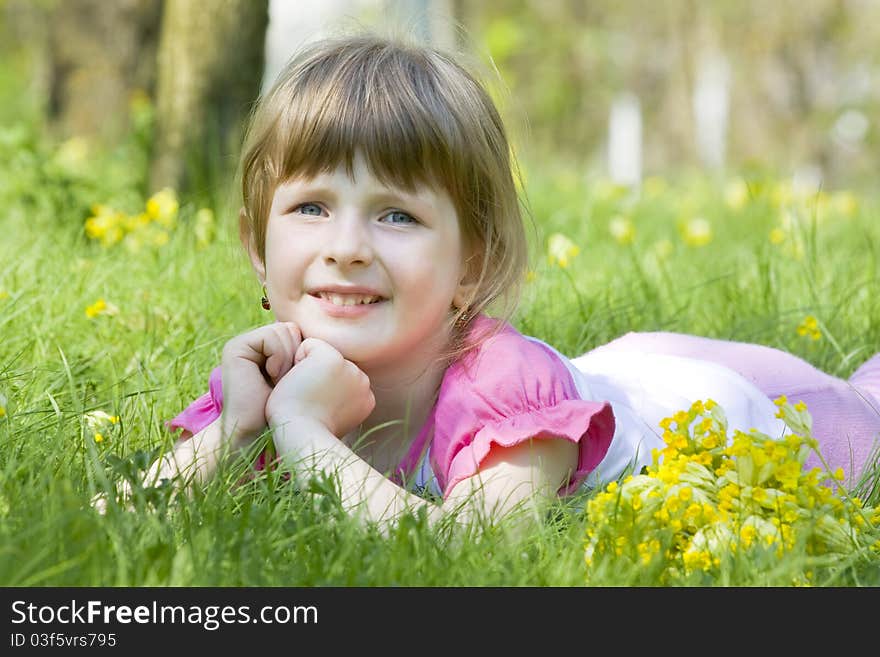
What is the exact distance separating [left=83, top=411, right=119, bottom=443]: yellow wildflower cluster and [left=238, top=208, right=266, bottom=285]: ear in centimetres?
44

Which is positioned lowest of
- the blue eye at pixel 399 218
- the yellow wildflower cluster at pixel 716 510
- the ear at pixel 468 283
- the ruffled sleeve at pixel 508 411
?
the yellow wildflower cluster at pixel 716 510

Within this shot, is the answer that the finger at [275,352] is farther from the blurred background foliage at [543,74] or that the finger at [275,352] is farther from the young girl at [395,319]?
the blurred background foliage at [543,74]

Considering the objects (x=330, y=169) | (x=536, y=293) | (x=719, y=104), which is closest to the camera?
(x=330, y=169)

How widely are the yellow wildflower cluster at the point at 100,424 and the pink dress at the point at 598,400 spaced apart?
118 millimetres

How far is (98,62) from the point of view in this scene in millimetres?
8188

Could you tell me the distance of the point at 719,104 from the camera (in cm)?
1967

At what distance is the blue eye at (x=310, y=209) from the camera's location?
2191 millimetres

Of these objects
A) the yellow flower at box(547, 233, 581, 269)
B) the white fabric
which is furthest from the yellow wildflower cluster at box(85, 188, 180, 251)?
the white fabric

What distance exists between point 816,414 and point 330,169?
1.21m

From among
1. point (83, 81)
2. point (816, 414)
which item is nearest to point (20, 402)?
point (816, 414)

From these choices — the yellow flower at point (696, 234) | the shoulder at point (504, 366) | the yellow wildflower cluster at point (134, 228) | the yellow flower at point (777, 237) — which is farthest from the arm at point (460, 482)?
the yellow flower at point (696, 234)

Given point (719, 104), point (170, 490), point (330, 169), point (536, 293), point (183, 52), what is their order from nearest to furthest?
1. point (170, 490)
2. point (330, 169)
3. point (536, 293)
4. point (183, 52)
5. point (719, 104)

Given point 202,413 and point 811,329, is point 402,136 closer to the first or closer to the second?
point 202,413
